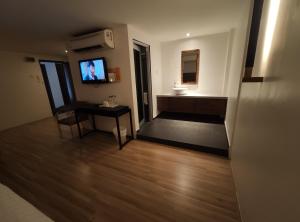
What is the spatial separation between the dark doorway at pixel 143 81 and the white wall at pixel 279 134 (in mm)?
2579

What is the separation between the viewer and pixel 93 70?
2.88 m

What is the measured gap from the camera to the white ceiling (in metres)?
1.71

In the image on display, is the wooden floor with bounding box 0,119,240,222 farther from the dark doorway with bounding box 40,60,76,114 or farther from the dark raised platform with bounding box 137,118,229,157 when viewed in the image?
the dark doorway with bounding box 40,60,76,114

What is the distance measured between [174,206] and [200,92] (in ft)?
10.6

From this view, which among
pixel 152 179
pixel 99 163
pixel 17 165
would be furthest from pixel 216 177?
pixel 17 165

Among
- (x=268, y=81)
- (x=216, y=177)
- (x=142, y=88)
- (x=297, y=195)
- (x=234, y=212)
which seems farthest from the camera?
(x=142, y=88)

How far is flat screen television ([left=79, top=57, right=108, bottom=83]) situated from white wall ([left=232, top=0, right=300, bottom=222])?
261cm

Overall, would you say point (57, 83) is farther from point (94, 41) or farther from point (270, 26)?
point (270, 26)

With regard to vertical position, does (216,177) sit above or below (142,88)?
below

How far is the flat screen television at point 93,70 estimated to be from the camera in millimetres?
2756

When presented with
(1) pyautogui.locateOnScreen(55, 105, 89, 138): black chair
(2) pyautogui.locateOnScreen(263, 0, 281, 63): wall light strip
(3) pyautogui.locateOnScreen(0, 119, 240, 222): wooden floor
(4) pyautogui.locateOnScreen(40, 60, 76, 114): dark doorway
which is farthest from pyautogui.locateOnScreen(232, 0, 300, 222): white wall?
(4) pyautogui.locateOnScreen(40, 60, 76, 114): dark doorway

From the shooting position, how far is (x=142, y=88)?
3.46 meters

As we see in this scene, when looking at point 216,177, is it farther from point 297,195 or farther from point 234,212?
point 297,195

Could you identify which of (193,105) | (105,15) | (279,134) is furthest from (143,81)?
(279,134)
